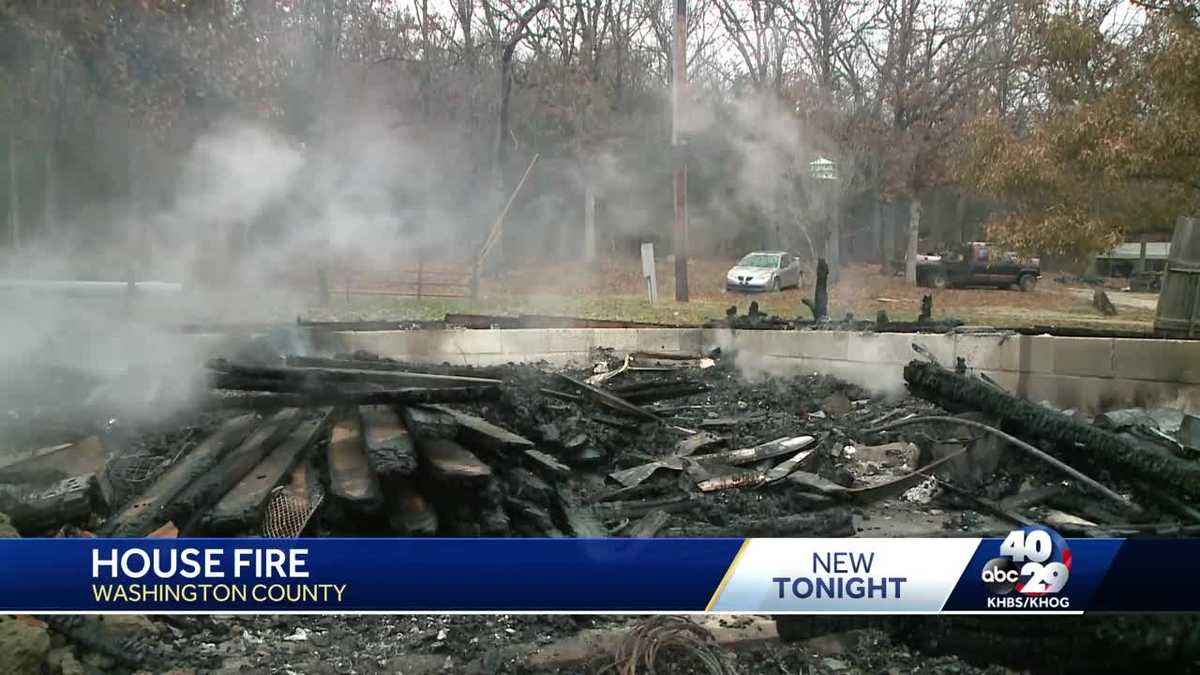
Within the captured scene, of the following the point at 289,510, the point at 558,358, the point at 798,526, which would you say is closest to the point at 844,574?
the point at 798,526

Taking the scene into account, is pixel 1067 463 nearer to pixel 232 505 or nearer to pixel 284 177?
pixel 232 505

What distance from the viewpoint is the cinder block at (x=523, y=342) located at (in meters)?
6.17

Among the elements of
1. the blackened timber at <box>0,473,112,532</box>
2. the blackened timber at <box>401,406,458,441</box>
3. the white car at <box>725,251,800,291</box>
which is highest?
the white car at <box>725,251,800,291</box>

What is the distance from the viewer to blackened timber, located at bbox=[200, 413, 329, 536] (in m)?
2.74

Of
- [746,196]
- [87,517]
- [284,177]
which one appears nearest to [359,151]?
[284,177]

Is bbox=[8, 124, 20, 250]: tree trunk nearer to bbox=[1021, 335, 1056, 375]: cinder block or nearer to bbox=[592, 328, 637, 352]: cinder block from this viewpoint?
bbox=[592, 328, 637, 352]: cinder block

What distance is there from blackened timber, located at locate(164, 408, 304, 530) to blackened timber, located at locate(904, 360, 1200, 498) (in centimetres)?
289

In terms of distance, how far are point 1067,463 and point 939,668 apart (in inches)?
48.2

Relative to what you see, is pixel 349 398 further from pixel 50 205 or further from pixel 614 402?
pixel 50 205

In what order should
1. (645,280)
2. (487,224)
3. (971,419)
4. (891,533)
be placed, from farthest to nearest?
(487,224) < (645,280) < (971,419) < (891,533)

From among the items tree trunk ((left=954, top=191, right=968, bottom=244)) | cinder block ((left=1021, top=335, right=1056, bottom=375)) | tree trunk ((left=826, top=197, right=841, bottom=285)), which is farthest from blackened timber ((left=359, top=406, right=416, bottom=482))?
tree trunk ((left=954, top=191, right=968, bottom=244))

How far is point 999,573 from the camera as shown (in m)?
2.38

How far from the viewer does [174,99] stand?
6.79 metres

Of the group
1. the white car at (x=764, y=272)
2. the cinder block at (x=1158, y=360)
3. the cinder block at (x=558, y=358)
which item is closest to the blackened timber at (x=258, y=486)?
the cinder block at (x=558, y=358)
